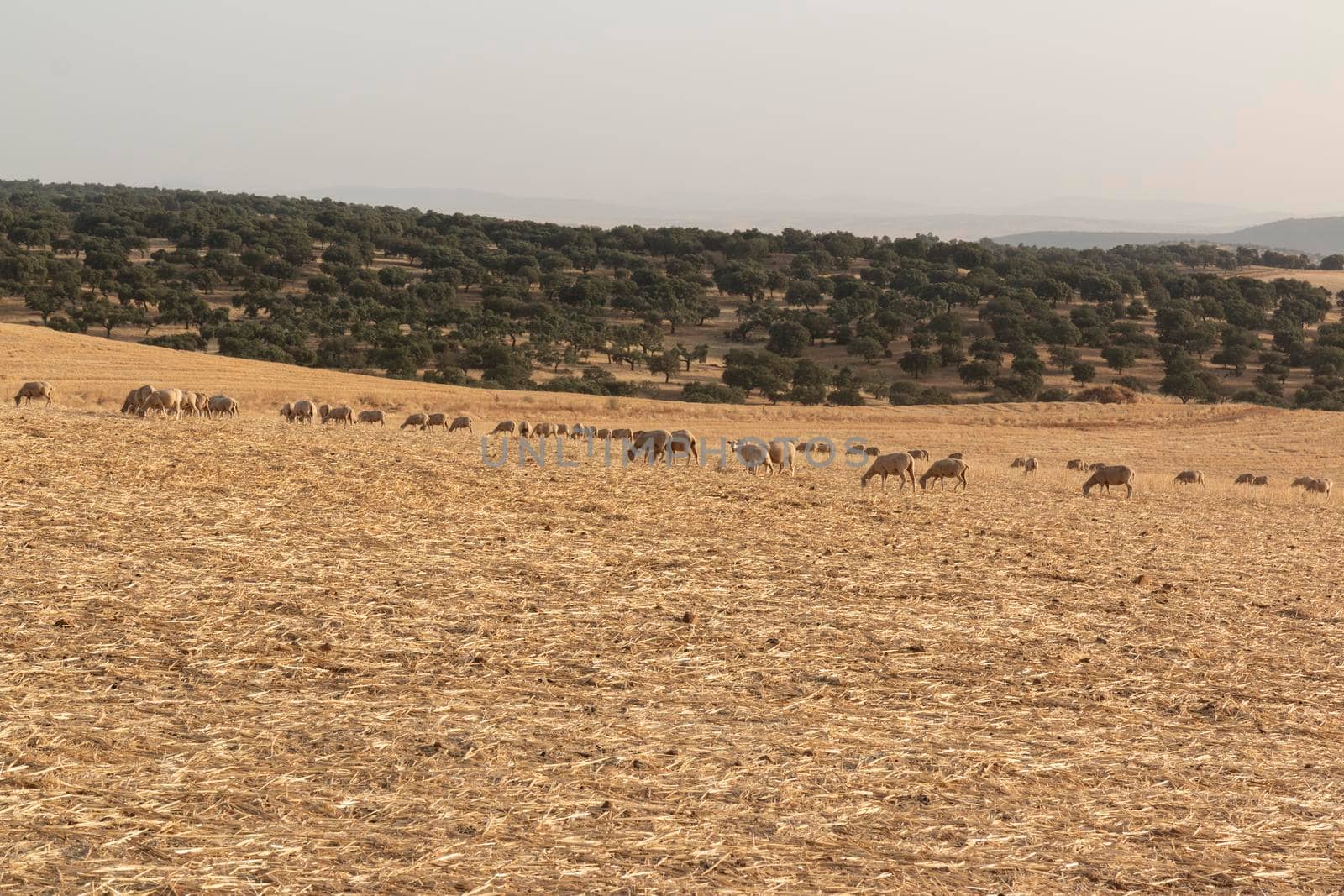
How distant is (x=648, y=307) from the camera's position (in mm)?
103750

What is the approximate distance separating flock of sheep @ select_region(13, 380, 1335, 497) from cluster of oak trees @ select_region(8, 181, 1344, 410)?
111ft

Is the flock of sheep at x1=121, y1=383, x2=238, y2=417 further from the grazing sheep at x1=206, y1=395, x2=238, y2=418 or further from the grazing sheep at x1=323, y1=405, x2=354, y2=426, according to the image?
the grazing sheep at x1=323, y1=405, x2=354, y2=426

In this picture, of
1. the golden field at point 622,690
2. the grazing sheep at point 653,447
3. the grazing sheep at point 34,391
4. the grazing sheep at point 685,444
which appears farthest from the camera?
the grazing sheep at point 34,391

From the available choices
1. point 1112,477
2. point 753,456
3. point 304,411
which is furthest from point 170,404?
point 1112,477

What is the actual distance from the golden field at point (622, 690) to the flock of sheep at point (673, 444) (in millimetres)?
6856

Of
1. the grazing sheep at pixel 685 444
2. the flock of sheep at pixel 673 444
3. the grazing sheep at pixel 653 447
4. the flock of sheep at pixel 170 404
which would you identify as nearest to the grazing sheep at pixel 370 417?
the flock of sheep at pixel 673 444

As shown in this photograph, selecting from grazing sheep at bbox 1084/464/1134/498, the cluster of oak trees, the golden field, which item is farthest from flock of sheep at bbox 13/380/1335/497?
the cluster of oak trees

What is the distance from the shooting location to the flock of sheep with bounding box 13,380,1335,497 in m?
25.3

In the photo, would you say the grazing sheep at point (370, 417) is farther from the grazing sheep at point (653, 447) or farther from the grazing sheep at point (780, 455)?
the grazing sheep at point (780, 455)

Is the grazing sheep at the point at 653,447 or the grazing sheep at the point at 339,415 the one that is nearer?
the grazing sheep at the point at 653,447

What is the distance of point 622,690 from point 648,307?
315 ft

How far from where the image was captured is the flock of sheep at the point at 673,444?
996 inches

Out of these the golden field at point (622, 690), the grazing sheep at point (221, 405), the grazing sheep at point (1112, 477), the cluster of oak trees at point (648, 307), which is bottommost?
the golden field at point (622, 690)

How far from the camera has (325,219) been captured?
5861 inches
